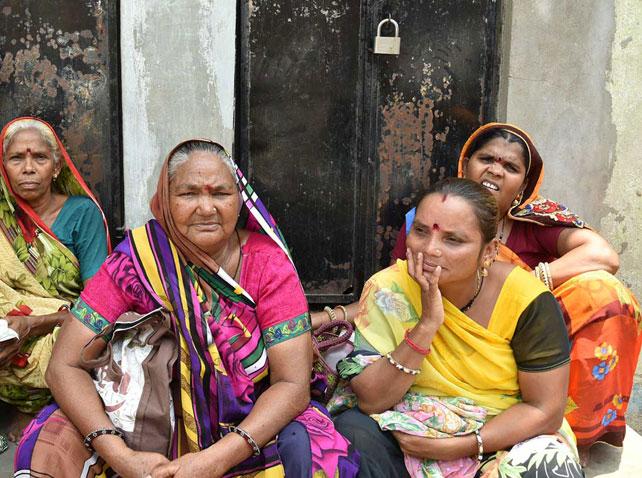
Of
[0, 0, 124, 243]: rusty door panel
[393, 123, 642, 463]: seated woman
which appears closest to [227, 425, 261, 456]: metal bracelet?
[393, 123, 642, 463]: seated woman

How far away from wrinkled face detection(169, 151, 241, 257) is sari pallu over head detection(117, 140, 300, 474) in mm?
47

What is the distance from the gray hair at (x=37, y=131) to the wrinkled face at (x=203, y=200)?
1015 millimetres

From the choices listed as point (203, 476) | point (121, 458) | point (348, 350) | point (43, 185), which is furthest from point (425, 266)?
point (43, 185)

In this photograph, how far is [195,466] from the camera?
2510 millimetres

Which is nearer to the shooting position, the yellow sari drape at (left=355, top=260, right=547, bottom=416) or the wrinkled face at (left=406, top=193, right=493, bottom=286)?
the wrinkled face at (left=406, top=193, right=493, bottom=286)

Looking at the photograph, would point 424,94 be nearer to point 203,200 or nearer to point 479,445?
point 203,200

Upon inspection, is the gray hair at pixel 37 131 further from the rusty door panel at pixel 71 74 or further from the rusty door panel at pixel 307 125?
the rusty door panel at pixel 307 125

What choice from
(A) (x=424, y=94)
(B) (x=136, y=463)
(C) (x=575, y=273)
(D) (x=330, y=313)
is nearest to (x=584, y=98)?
(A) (x=424, y=94)

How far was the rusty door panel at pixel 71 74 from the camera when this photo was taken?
3.72 meters

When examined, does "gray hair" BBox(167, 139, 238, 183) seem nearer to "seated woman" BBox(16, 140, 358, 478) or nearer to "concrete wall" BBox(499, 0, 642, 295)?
A: "seated woman" BBox(16, 140, 358, 478)

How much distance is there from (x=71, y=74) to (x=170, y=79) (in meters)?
0.49

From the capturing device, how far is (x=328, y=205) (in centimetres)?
415

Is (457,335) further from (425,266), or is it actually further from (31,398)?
(31,398)

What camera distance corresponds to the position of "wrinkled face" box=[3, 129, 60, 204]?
136 inches
